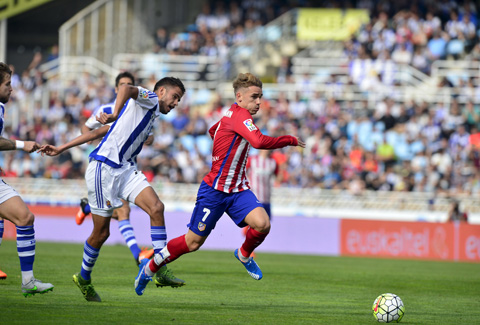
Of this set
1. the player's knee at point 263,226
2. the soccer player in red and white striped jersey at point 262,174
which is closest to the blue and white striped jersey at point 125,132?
the player's knee at point 263,226

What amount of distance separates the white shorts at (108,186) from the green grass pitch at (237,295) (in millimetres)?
1061

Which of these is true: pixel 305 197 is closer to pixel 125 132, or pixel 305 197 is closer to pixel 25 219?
pixel 125 132

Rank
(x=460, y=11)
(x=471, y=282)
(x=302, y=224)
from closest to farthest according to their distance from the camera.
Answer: (x=471, y=282) → (x=302, y=224) → (x=460, y=11)

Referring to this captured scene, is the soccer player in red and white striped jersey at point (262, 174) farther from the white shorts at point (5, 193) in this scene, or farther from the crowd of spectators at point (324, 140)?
the white shorts at point (5, 193)

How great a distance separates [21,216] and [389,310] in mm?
3927

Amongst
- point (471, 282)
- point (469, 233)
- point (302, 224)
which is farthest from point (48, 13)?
point (471, 282)

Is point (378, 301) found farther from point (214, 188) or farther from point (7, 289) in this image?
point (7, 289)

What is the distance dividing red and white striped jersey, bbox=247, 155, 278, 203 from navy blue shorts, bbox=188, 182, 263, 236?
7.83 m

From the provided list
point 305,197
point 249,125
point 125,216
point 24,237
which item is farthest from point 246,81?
point 305,197

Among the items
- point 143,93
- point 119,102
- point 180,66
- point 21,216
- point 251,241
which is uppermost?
point 180,66

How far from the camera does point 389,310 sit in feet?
26.2

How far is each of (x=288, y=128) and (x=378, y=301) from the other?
679 inches

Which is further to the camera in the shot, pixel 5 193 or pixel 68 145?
pixel 68 145

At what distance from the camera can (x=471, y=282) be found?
13211mm
